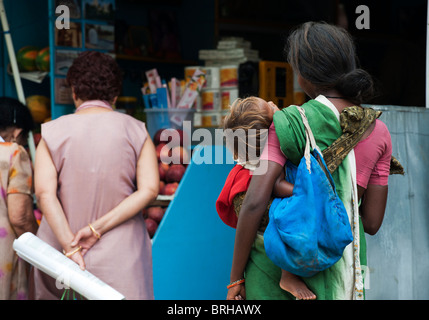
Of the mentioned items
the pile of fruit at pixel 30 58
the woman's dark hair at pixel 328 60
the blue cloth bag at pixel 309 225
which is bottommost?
the blue cloth bag at pixel 309 225

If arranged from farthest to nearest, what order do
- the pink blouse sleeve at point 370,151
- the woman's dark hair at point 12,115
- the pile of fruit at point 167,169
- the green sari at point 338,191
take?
the pile of fruit at point 167,169
the woman's dark hair at point 12,115
the pink blouse sleeve at point 370,151
the green sari at point 338,191

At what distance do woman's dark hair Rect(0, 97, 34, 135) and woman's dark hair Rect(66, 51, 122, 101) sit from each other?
546mm

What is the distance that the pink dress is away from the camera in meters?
2.58

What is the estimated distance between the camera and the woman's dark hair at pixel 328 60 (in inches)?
76.5

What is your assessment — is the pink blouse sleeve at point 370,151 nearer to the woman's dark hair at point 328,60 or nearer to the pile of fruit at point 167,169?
the woman's dark hair at point 328,60

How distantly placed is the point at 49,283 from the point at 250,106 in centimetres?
127

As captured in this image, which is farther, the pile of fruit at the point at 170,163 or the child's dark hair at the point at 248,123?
the pile of fruit at the point at 170,163

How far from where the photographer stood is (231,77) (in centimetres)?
501

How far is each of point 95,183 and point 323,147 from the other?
109 cm

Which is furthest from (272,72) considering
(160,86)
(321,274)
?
(321,274)

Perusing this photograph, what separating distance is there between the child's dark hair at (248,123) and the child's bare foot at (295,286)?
406mm
